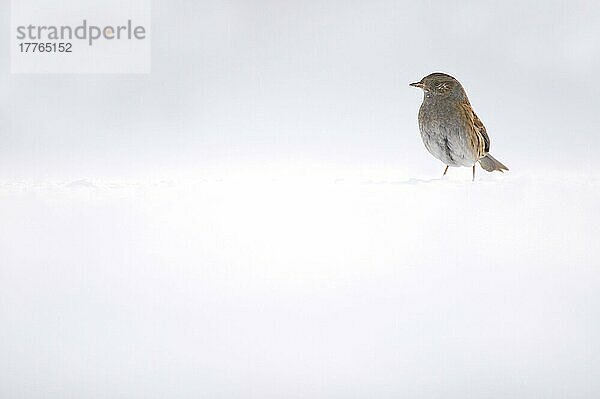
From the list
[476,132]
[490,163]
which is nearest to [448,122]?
[476,132]

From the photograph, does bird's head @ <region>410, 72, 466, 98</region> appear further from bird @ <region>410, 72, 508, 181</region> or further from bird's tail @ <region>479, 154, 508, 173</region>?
bird's tail @ <region>479, 154, 508, 173</region>

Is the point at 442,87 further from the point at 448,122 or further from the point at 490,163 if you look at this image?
the point at 490,163

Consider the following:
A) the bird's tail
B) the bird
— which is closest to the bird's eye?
the bird

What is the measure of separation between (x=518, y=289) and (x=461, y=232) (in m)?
0.15

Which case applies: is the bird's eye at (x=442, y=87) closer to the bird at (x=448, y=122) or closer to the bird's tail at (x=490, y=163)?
the bird at (x=448, y=122)

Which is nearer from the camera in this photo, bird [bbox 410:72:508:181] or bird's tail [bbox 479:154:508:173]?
bird [bbox 410:72:508:181]

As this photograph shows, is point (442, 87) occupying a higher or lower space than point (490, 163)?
higher

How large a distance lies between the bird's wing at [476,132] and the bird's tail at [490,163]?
A: 0.05 metres

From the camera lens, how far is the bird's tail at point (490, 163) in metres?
1.69

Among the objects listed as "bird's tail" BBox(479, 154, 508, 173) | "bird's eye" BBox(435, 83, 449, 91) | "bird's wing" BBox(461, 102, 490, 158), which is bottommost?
"bird's tail" BBox(479, 154, 508, 173)

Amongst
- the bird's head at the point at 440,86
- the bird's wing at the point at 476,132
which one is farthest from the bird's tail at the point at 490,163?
the bird's head at the point at 440,86

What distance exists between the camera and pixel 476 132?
1.61 m

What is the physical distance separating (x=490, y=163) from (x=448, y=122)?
7.2 inches

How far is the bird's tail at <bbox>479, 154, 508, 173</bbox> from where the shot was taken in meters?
1.69
